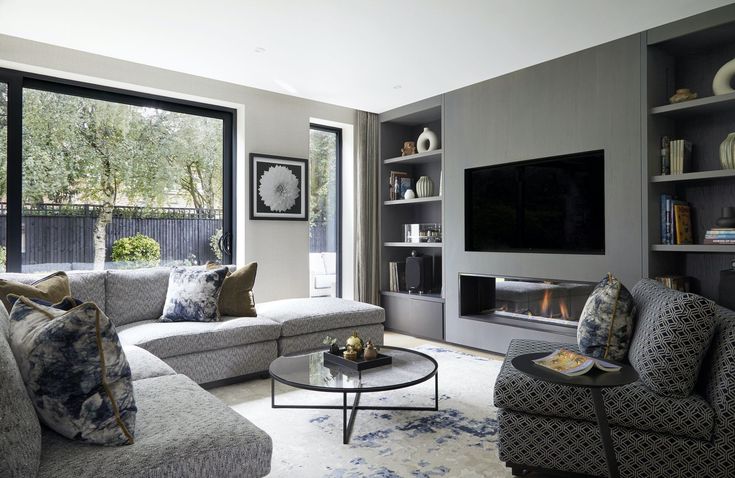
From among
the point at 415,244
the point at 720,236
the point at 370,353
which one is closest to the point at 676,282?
the point at 720,236

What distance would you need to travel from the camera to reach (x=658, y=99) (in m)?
3.57

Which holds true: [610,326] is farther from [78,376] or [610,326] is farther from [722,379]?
[78,376]

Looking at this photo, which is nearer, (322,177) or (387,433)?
(387,433)

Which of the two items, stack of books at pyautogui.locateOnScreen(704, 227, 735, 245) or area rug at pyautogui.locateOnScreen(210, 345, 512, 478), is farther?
stack of books at pyautogui.locateOnScreen(704, 227, 735, 245)

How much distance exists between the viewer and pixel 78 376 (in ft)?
4.62

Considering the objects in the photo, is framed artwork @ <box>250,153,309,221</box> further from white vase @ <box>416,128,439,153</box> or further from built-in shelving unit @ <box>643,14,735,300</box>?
built-in shelving unit @ <box>643,14,735,300</box>

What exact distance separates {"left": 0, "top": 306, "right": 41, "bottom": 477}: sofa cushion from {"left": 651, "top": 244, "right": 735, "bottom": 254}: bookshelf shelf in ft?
12.1

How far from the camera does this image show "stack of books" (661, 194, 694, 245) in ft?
11.4

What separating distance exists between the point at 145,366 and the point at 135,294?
1.33 m

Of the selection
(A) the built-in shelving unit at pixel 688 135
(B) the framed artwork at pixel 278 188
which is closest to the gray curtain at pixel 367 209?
(B) the framed artwork at pixel 278 188

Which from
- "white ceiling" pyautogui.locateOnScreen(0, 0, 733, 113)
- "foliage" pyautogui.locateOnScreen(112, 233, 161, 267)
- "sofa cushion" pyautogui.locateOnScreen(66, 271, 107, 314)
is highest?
"white ceiling" pyautogui.locateOnScreen(0, 0, 733, 113)

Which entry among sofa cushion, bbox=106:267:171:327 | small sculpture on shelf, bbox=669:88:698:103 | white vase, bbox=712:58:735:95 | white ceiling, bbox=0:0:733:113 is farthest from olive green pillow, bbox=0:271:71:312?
white vase, bbox=712:58:735:95

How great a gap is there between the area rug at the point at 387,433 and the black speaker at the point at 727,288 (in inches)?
64.9

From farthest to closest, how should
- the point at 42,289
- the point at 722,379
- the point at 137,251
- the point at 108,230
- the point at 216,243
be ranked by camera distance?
the point at 216,243 → the point at 137,251 → the point at 108,230 → the point at 42,289 → the point at 722,379
